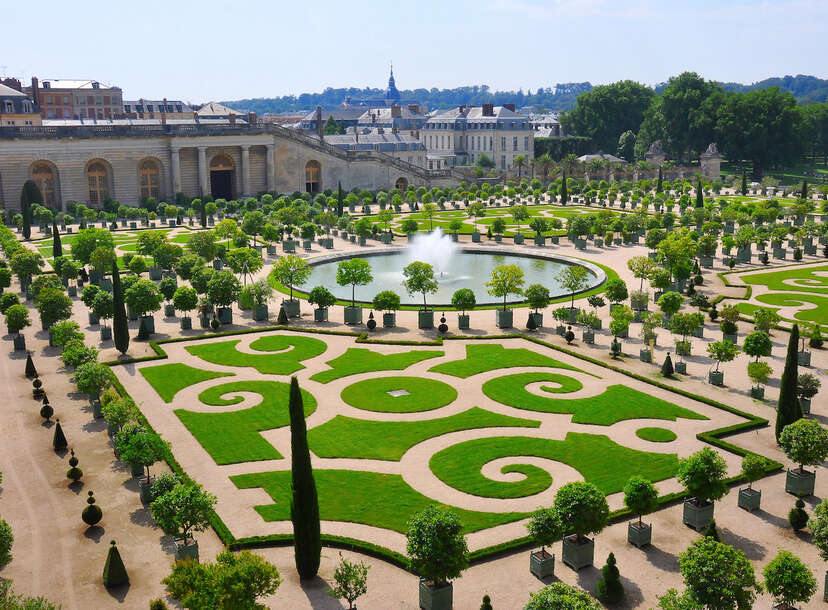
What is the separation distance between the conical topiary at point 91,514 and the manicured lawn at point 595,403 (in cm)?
1988

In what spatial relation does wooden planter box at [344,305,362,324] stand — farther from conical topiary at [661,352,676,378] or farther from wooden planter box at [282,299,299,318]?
conical topiary at [661,352,676,378]

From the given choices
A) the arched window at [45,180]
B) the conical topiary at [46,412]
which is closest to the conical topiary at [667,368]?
the conical topiary at [46,412]

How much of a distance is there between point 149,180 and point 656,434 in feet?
318

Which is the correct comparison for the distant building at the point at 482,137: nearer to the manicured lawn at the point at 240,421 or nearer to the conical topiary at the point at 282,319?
the conical topiary at the point at 282,319

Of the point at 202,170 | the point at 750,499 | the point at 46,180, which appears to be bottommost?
the point at 750,499

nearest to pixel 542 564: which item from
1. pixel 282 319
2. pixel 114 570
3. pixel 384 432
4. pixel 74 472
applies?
pixel 384 432

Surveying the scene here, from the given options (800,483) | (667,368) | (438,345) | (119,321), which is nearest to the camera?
(800,483)

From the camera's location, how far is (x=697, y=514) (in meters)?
29.5

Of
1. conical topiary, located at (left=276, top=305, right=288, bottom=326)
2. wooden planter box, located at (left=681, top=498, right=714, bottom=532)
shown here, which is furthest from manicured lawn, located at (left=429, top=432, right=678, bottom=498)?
conical topiary, located at (left=276, top=305, right=288, bottom=326)

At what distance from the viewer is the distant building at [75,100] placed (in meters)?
191

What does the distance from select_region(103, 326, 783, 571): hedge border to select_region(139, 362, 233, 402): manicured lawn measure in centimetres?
171

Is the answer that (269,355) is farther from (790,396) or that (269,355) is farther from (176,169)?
(176,169)

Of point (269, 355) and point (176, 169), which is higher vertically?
point (176, 169)

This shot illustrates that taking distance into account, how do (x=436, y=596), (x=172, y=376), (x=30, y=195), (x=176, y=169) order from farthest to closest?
(x=176, y=169) < (x=30, y=195) < (x=172, y=376) < (x=436, y=596)
